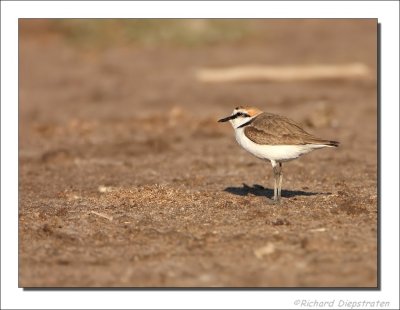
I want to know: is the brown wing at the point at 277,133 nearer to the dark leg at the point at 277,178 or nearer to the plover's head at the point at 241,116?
the plover's head at the point at 241,116

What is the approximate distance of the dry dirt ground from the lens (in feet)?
23.3

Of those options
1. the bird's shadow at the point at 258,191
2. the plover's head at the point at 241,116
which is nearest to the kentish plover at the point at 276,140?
the plover's head at the point at 241,116

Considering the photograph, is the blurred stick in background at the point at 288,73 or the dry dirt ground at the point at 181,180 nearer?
the dry dirt ground at the point at 181,180

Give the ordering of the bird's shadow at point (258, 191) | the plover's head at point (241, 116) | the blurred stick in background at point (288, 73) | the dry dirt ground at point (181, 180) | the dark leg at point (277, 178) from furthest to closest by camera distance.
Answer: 1. the blurred stick in background at point (288, 73)
2. the bird's shadow at point (258, 191)
3. the plover's head at point (241, 116)
4. the dark leg at point (277, 178)
5. the dry dirt ground at point (181, 180)

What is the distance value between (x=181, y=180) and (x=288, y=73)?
12.1 m

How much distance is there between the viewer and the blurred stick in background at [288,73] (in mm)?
22938

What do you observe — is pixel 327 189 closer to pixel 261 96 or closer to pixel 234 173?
pixel 234 173

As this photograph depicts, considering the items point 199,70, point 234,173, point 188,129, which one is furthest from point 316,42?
point 234,173

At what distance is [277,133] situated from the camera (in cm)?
920

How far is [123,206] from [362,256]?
335 centimetres

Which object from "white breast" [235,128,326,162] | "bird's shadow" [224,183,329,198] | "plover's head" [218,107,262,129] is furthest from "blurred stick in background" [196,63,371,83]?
"white breast" [235,128,326,162]

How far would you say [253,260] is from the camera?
23.5 ft

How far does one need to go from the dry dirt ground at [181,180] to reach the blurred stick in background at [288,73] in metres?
0.32

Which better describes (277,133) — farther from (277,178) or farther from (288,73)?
(288,73)
